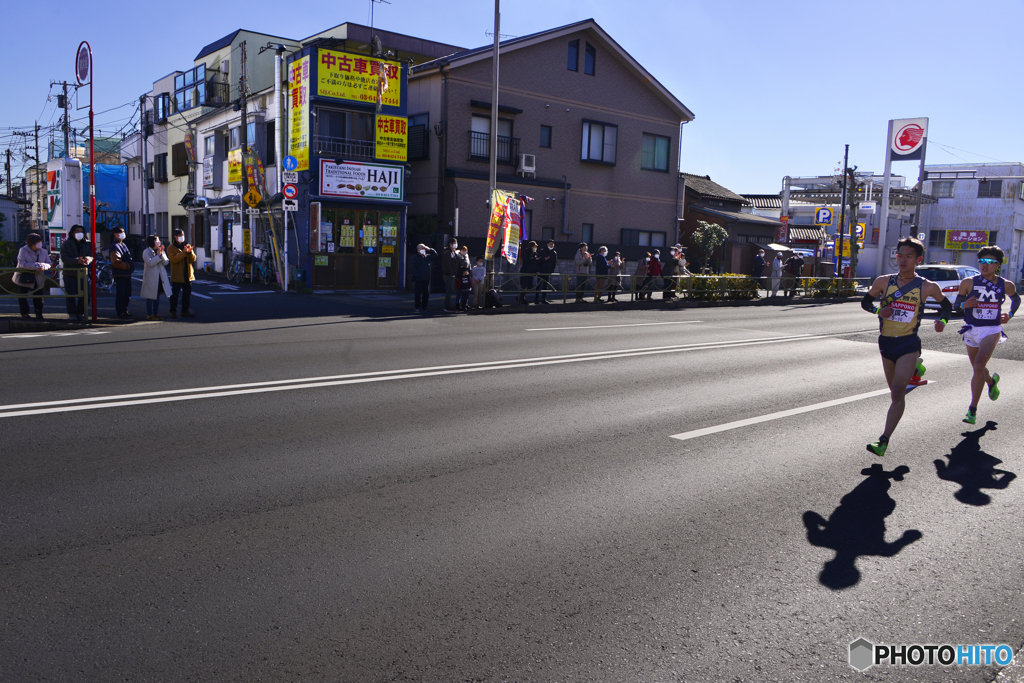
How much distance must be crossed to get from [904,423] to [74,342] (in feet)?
38.7

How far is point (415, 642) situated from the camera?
3043 mm

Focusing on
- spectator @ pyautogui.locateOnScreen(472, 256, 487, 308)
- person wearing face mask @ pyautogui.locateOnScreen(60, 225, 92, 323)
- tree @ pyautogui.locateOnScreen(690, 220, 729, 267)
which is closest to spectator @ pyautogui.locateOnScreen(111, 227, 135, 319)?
person wearing face mask @ pyautogui.locateOnScreen(60, 225, 92, 323)

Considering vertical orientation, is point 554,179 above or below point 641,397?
above

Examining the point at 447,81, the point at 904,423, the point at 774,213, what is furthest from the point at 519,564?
the point at 774,213

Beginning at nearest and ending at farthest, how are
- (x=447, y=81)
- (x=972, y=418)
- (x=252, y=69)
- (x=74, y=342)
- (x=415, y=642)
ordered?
(x=415, y=642) → (x=972, y=418) → (x=74, y=342) → (x=447, y=81) → (x=252, y=69)

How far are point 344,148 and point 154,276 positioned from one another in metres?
10.5

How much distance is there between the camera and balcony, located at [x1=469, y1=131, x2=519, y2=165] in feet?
84.7

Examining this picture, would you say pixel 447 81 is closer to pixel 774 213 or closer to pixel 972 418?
pixel 972 418

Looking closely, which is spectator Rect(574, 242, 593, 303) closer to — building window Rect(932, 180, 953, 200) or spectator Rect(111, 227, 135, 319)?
spectator Rect(111, 227, 135, 319)

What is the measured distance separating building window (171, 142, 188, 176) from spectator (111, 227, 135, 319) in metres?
22.6

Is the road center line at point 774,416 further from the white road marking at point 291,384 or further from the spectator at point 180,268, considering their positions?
the spectator at point 180,268

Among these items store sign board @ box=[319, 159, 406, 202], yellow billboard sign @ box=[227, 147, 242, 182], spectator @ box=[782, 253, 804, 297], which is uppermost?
yellow billboard sign @ box=[227, 147, 242, 182]

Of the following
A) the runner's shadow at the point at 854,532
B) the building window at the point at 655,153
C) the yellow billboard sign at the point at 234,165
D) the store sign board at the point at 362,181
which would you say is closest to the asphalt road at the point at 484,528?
the runner's shadow at the point at 854,532

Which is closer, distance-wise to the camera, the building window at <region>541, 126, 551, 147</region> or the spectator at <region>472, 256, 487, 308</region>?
the spectator at <region>472, 256, 487, 308</region>
